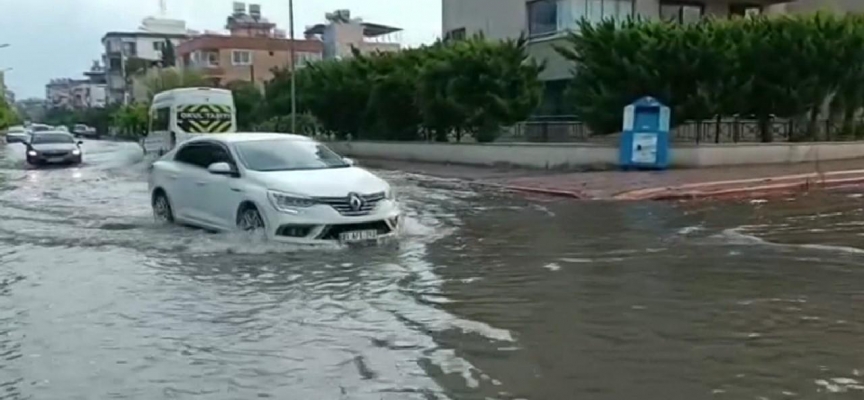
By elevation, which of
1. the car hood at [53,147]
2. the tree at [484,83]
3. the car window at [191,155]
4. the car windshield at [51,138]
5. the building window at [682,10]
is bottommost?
the car hood at [53,147]

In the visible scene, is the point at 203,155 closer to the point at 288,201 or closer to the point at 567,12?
the point at 288,201

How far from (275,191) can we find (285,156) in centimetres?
143

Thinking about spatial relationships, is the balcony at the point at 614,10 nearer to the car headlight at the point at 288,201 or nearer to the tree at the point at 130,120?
the car headlight at the point at 288,201

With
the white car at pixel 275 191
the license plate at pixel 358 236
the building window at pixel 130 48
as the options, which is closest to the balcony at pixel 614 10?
the white car at pixel 275 191

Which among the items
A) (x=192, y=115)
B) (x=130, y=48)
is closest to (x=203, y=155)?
(x=192, y=115)

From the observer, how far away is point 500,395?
19.9 feet

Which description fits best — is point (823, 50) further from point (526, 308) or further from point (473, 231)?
point (526, 308)

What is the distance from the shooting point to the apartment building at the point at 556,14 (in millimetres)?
35781

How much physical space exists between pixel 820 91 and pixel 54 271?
21940mm

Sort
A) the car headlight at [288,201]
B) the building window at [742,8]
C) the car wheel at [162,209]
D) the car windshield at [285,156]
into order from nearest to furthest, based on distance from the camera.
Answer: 1. the car headlight at [288,201]
2. the car windshield at [285,156]
3. the car wheel at [162,209]
4. the building window at [742,8]

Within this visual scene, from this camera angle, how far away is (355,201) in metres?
12.3

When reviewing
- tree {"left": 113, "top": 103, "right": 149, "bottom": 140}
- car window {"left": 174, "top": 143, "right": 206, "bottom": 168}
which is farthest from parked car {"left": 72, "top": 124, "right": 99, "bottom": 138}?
car window {"left": 174, "top": 143, "right": 206, "bottom": 168}

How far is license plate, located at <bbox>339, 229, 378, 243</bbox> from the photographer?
12.3m

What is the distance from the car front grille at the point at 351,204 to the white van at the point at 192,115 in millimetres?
21706
